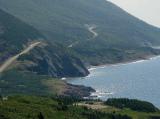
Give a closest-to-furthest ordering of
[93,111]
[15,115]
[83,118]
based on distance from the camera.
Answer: [15,115], [83,118], [93,111]

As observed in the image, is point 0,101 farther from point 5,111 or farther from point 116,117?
point 116,117

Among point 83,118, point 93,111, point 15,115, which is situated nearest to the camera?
point 15,115

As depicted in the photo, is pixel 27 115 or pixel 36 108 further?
pixel 36 108

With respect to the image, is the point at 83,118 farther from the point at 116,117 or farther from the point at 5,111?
the point at 5,111

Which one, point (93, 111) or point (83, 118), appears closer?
point (83, 118)

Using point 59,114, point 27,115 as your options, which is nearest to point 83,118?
point 59,114

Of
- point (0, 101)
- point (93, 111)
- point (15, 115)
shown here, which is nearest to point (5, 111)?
point (15, 115)

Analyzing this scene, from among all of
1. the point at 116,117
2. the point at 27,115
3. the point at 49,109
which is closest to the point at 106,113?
the point at 116,117

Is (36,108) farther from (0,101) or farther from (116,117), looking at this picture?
(116,117)
